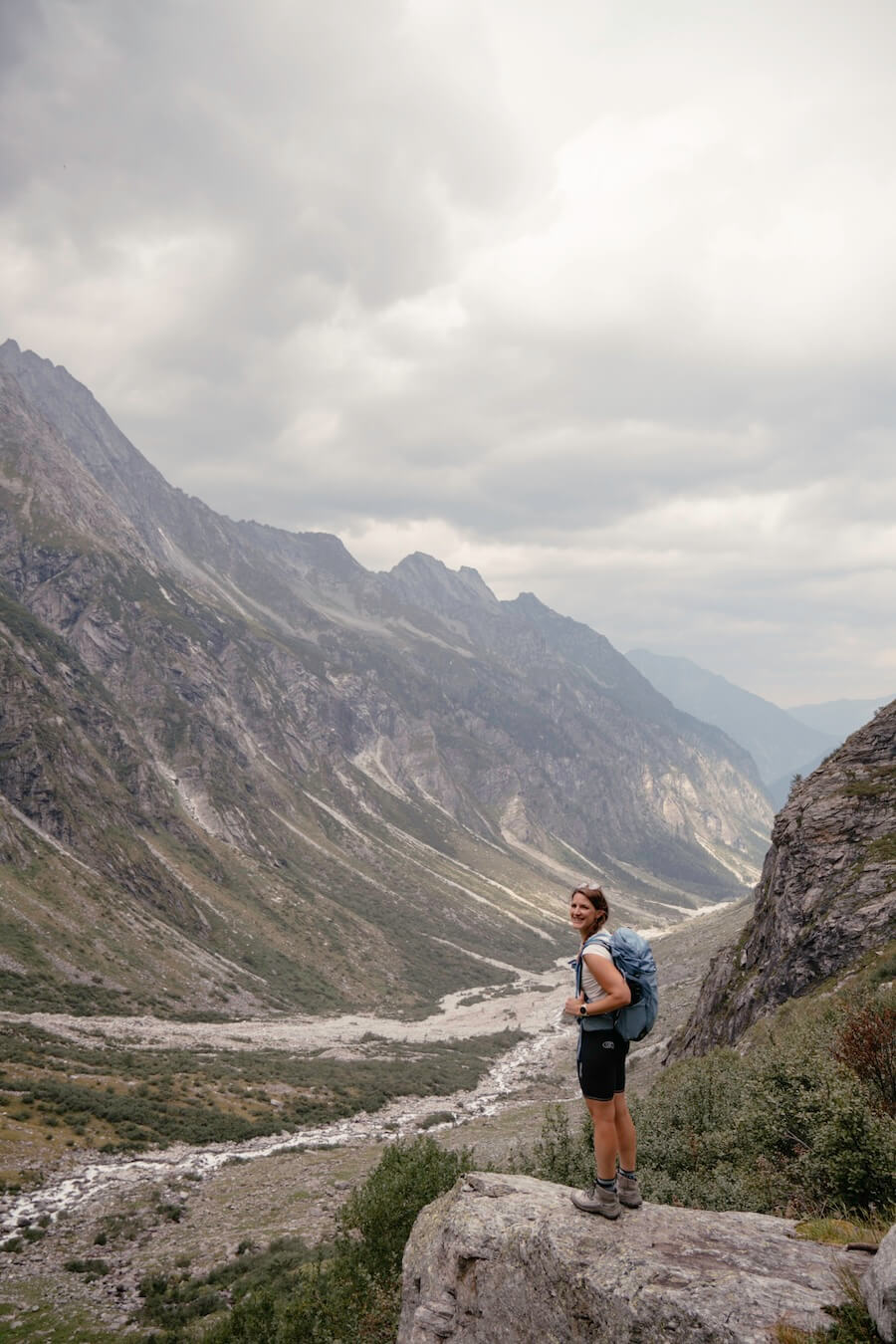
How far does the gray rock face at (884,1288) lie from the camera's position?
681 cm

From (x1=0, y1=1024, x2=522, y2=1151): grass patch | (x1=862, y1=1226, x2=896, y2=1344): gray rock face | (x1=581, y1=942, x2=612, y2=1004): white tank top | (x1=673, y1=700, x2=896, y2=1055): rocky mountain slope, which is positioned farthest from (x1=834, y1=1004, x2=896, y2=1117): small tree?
(x1=0, y1=1024, x2=522, y2=1151): grass patch

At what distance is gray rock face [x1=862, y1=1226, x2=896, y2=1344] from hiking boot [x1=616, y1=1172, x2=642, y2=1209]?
3.34 metres

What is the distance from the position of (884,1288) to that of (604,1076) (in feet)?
11.8

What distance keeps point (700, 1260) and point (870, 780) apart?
50.1 m

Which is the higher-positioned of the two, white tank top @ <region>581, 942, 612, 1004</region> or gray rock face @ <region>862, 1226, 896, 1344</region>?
white tank top @ <region>581, 942, 612, 1004</region>

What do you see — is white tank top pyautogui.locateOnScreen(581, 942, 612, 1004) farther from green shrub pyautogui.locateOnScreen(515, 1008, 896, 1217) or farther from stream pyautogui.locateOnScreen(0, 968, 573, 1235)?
stream pyautogui.locateOnScreen(0, 968, 573, 1235)

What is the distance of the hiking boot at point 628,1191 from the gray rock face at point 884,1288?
3.34 meters

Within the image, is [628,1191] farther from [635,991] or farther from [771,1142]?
[771,1142]

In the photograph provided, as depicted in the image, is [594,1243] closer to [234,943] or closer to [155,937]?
[155,937]

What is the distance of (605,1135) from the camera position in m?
9.74

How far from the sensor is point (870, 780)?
4978 cm

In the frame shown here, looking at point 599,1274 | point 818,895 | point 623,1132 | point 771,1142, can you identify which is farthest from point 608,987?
point 818,895

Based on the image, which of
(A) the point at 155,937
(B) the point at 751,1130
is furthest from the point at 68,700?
(B) the point at 751,1130

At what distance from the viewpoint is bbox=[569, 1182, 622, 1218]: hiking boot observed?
986cm
